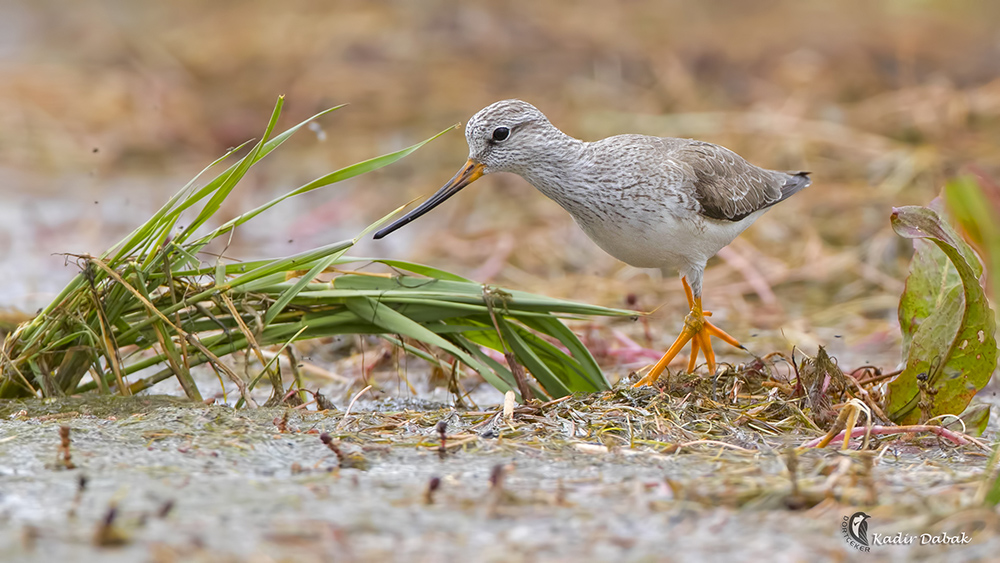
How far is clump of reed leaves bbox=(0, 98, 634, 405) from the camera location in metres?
4.23

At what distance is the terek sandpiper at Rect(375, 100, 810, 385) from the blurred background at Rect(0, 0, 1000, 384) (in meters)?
0.90

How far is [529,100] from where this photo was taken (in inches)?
475

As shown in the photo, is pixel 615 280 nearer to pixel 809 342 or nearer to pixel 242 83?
pixel 809 342

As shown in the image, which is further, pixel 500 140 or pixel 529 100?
pixel 529 100

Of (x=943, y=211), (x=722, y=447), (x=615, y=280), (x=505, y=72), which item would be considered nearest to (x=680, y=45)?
(x=505, y=72)

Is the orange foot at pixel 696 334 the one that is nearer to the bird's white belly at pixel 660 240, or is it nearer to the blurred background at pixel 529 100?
the bird's white belly at pixel 660 240

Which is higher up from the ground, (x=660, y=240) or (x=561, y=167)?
(x=561, y=167)

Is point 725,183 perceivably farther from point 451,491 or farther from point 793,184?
point 451,491

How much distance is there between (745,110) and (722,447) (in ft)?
27.3

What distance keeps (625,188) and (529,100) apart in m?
7.52

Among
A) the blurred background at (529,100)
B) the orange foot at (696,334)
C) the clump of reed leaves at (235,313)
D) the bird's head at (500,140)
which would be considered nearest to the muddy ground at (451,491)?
the clump of reed leaves at (235,313)

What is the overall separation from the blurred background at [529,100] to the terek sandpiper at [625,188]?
905 millimetres

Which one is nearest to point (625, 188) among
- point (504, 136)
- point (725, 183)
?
point (504, 136)

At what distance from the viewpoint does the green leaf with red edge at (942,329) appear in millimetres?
4059
